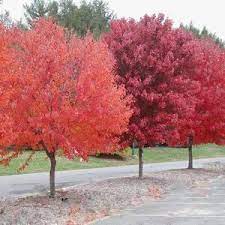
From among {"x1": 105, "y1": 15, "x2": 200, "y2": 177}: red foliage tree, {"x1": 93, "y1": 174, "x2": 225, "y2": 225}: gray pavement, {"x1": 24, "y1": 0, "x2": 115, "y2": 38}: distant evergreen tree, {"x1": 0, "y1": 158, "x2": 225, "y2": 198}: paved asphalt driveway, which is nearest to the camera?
{"x1": 93, "y1": 174, "x2": 225, "y2": 225}: gray pavement

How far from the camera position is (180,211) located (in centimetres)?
1631

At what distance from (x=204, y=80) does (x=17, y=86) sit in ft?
52.2

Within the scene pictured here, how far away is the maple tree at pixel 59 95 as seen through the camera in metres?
16.4

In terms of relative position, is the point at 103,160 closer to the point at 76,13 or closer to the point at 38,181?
the point at 38,181

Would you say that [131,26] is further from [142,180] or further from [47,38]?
[47,38]

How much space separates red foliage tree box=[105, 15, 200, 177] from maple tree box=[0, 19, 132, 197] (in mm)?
6269

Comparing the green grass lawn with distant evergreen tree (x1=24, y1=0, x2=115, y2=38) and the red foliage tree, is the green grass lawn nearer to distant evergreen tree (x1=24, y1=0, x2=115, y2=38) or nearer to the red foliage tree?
the red foliage tree

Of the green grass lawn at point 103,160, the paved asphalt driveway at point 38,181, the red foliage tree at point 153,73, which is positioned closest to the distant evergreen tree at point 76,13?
the green grass lawn at point 103,160

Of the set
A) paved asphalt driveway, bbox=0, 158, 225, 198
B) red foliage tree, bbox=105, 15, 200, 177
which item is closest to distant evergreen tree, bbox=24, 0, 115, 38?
paved asphalt driveway, bbox=0, 158, 225, 198

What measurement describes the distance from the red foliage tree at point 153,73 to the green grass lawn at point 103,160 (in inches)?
201

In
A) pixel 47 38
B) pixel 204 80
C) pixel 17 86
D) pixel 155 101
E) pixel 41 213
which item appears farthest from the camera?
pixel 204 80

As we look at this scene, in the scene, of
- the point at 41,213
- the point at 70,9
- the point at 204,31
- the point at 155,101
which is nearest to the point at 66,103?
the point at 41,213

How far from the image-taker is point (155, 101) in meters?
24.5

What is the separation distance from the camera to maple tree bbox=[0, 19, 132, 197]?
53.9ft
